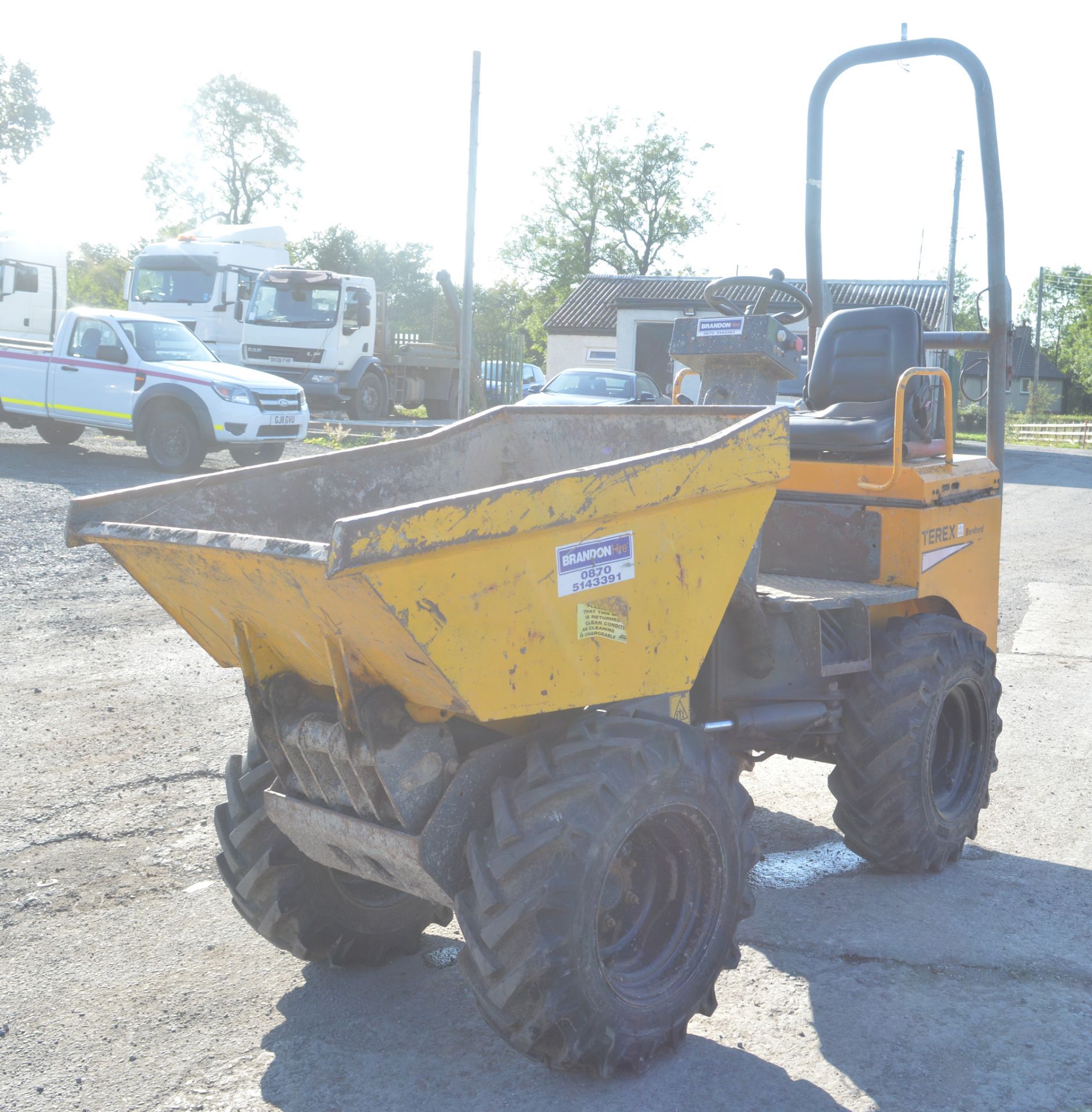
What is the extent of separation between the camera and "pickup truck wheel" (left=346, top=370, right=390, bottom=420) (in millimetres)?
22188

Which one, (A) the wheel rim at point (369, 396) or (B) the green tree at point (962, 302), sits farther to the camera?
(B) the green tree at point (962, 302)

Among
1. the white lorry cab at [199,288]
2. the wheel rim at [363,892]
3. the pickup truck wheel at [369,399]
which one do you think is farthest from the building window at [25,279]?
the wheel rim at [363,892]

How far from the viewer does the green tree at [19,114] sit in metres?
50.8

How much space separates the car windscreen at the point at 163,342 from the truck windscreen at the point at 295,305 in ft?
16.9

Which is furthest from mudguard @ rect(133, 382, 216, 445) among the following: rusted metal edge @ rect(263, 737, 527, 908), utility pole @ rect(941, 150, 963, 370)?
utility pole @ rect(941, 150, 963, 370)

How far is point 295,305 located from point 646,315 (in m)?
16.0

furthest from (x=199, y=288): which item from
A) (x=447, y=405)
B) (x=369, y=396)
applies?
(x=447, y=405)

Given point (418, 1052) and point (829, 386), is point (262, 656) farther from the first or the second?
point (829, 386)

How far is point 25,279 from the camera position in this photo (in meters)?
22.7

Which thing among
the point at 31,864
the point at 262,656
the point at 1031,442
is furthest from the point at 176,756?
the point at 1031,442

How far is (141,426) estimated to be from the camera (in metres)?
14.9

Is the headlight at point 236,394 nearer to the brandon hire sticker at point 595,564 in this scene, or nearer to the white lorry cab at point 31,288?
the white lorry cab at point 31,288

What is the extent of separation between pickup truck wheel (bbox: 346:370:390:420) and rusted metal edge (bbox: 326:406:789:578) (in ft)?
63.2

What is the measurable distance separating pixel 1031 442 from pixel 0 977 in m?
44.2
